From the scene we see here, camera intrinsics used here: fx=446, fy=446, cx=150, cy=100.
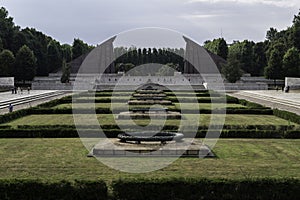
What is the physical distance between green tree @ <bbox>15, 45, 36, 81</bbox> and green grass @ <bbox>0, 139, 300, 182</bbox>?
125ft

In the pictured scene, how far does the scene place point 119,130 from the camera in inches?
604

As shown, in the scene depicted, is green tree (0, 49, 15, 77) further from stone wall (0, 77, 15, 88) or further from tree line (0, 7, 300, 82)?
stone wall (0, 77, 15, 88)

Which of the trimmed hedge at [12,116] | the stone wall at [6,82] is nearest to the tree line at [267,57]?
the stone wall at [6,82]

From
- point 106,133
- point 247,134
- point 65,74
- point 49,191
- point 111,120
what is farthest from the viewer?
point 65,74

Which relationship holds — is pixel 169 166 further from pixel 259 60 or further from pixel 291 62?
pixel 259 60

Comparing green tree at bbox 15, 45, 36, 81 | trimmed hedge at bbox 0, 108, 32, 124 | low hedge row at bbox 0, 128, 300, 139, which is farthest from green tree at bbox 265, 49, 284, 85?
low hedge row at bbox 0, 128, 300, 139

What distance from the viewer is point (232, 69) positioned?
53.3 m

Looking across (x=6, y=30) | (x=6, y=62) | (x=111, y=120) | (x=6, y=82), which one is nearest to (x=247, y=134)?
(x=111, y=120)

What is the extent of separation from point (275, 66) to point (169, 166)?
1763 inches

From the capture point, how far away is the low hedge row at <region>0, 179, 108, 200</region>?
7922mm

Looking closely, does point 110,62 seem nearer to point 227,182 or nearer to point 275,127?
point 275,127

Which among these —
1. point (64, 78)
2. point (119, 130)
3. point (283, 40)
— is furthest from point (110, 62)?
point (119, 130)

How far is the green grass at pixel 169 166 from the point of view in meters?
10.1

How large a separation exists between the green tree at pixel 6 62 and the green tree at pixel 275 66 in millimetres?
29792
